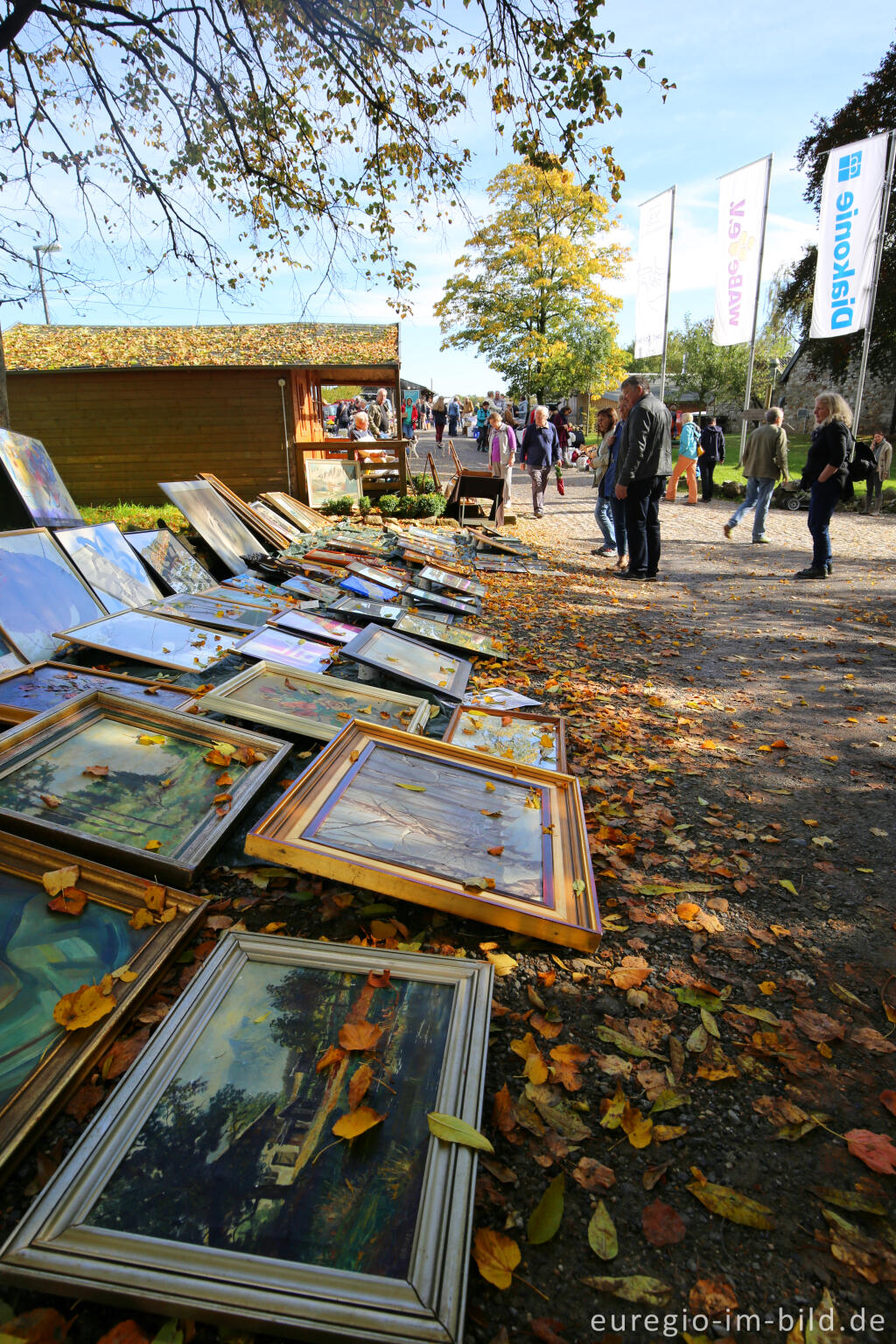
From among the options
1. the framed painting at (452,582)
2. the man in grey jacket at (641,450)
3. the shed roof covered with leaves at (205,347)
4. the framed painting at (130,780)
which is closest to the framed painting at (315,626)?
the framed painting at (130,780)

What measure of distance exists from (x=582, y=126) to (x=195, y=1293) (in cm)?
896

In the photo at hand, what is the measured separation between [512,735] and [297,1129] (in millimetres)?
2442

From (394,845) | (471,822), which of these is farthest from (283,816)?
(471,822)

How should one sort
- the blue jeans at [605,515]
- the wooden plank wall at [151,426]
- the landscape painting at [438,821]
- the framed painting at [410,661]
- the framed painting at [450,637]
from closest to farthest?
the landscape painting at [438,821]
the framed painting at [410,661]
the framed painting at [450,637]
the blue jeans at [605,515]
the wooden plank wall at [151,426]

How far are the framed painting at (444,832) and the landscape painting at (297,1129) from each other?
368 mm

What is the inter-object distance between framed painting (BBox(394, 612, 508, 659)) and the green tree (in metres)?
27.7

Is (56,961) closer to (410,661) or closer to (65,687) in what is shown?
(65,687)

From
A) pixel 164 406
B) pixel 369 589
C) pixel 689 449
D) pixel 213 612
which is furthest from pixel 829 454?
pixel 164 406

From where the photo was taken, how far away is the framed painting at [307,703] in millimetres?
3510

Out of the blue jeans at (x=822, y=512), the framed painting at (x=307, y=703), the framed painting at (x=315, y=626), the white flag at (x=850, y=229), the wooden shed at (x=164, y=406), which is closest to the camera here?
the framed painting at (x=307, y=703)

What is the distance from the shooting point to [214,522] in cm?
797

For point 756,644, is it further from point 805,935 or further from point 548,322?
point 548,322

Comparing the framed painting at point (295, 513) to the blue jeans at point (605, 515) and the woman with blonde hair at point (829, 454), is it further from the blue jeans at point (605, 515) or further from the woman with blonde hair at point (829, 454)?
the woman with blonde hair at point (829, 454)

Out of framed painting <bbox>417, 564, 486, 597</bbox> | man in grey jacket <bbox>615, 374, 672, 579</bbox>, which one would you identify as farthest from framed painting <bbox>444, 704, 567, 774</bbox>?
man in grey jacket <bbox>615, 374, 672, 579</bbox>
